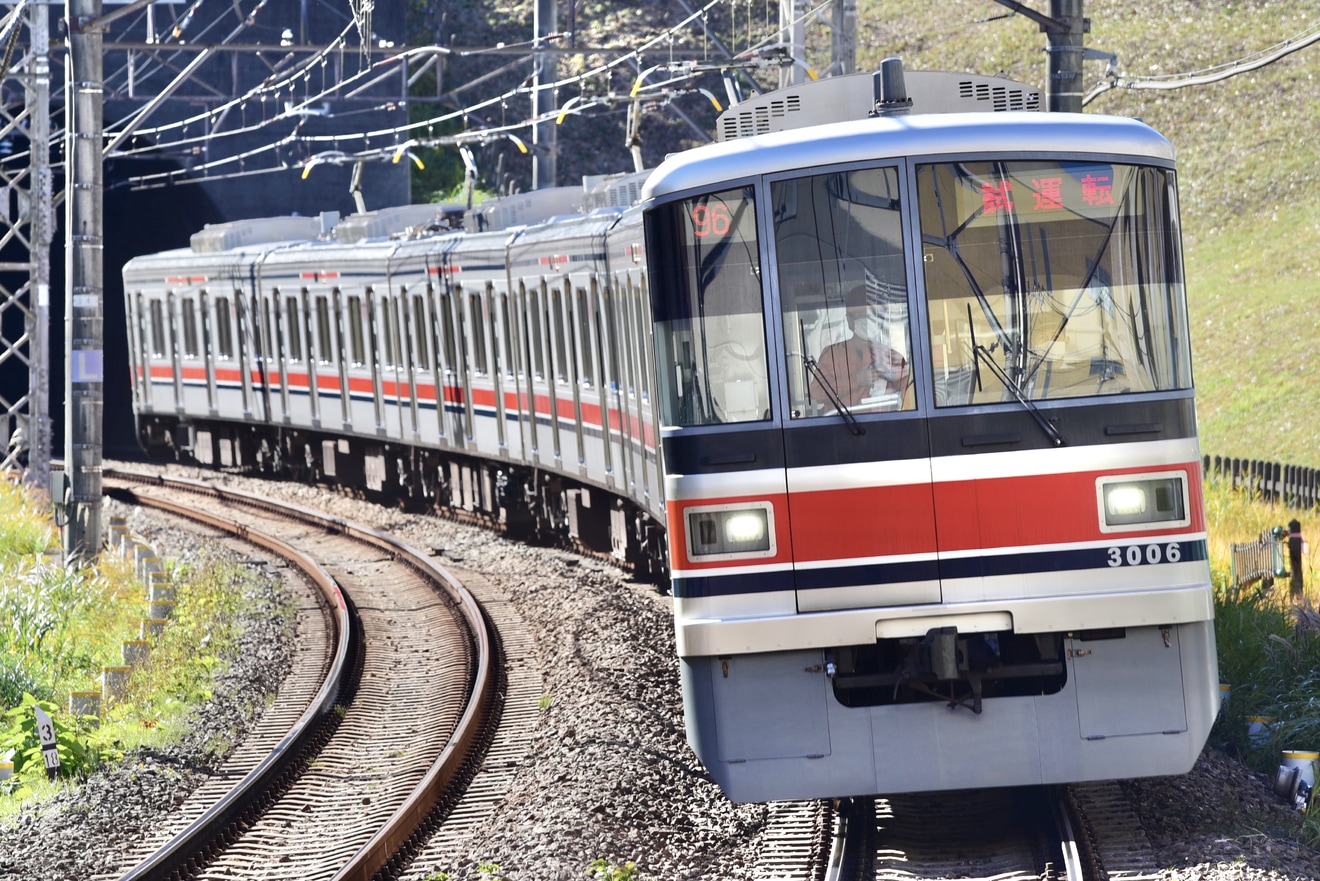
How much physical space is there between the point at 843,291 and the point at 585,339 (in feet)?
28.2

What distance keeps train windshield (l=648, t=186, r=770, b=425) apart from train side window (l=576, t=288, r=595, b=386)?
8.00m

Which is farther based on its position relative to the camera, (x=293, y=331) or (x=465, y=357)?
(x=293, y=331)

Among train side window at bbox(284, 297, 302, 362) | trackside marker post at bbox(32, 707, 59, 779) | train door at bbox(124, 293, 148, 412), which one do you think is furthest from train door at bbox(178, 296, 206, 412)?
trackside marker post at bbox(32, 707, 59, 779)

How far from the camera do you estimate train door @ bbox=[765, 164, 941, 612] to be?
275 inches

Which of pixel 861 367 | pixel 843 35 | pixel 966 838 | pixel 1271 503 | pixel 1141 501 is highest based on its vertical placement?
pixel 843 35

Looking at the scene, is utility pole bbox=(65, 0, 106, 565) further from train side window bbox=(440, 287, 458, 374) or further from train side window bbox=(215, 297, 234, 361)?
train side window bbox=(215, 297, 234, 361)

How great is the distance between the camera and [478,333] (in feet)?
62.8

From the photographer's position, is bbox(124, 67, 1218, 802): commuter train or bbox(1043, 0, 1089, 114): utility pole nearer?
bbox(124, 67, 1218, 802): commuter train

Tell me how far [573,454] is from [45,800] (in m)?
7.41

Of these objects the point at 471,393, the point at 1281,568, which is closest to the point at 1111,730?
the point at 1281,568

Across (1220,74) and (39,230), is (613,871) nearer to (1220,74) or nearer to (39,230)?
(1220,74)

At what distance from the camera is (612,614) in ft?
44.7

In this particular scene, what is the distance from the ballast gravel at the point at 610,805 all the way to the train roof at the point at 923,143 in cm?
257

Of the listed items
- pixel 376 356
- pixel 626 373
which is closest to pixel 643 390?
pixel 626 373
